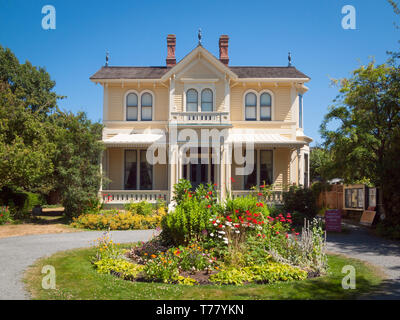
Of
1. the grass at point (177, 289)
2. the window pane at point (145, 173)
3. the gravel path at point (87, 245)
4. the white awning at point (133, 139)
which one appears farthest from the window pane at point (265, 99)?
the grass at point (177, 289)

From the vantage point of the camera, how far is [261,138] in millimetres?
20562

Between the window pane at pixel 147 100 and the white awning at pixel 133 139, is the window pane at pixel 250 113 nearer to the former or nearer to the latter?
the white awning at pixel 133 139

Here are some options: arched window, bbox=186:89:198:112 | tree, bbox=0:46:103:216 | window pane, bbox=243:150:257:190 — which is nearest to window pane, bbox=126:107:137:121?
arched window, bbox=186:89:198:112

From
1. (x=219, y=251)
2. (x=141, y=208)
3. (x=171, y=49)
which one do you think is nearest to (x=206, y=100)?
(x=171, y=49)

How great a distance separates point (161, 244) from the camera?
9.80 metres

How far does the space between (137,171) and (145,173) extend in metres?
0.52

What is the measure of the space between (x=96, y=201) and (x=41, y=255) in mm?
8064

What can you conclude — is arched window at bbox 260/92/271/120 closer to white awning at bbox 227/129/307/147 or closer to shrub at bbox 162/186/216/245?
white awning at bbox 227/129/307/147

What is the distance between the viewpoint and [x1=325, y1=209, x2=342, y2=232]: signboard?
14.7 meters

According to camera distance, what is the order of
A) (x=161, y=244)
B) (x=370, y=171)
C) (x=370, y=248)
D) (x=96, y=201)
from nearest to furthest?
(x=161, y=244), (x=370, y=248), (x=370, y=171), (x=96, y=201)

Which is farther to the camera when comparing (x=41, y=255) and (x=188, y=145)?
(x=188, y=145)

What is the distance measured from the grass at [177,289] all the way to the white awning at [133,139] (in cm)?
1255

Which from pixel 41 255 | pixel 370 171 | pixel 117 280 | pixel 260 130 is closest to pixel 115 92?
pixel 260 130
